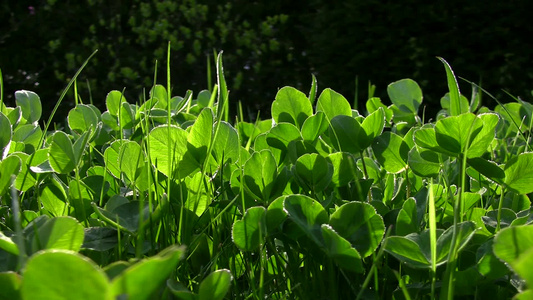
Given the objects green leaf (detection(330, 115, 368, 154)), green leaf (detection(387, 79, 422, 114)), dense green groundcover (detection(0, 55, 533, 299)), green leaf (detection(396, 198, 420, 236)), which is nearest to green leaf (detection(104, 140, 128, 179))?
dense green groundcover (detection(0, 55, 533, 299))

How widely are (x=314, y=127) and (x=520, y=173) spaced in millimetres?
313

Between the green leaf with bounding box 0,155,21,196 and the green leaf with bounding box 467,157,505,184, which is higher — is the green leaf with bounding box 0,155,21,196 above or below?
above

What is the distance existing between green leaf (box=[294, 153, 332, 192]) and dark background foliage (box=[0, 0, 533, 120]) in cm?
537

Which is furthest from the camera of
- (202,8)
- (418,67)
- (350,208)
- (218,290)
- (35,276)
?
(202,8)

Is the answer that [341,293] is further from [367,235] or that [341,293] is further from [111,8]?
[111,8]

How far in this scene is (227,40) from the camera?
272 inches

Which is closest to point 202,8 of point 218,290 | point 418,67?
point 418,67

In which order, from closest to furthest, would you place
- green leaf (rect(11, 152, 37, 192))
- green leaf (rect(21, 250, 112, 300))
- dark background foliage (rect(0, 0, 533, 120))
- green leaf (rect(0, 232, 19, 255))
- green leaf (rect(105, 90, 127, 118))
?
green leaf (rect(21, 250, 112, 300)) < green leaf (rect(0, 232, 19, 255)) < green leaf (rect(11, 152, 37, 192)) < green leaf (rect(105, 90, 127, 118)) < dark background foliage (rect(0, 0, 533, 120))

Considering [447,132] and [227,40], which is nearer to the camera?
[447,132]

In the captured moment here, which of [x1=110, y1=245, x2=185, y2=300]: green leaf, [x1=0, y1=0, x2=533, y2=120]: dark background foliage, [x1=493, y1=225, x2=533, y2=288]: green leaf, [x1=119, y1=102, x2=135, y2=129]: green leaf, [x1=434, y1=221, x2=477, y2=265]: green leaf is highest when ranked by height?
[x1=110, y1=245, x2=185, y2=300]: green leaf

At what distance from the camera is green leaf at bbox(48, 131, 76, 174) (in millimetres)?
783

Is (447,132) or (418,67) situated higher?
(447,132)

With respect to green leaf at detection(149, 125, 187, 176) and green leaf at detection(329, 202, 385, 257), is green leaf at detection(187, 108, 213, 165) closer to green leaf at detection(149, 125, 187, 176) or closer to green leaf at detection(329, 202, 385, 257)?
green leaf at detection(149, 125, 187, 176)

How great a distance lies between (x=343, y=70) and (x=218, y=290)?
591 centimetres
